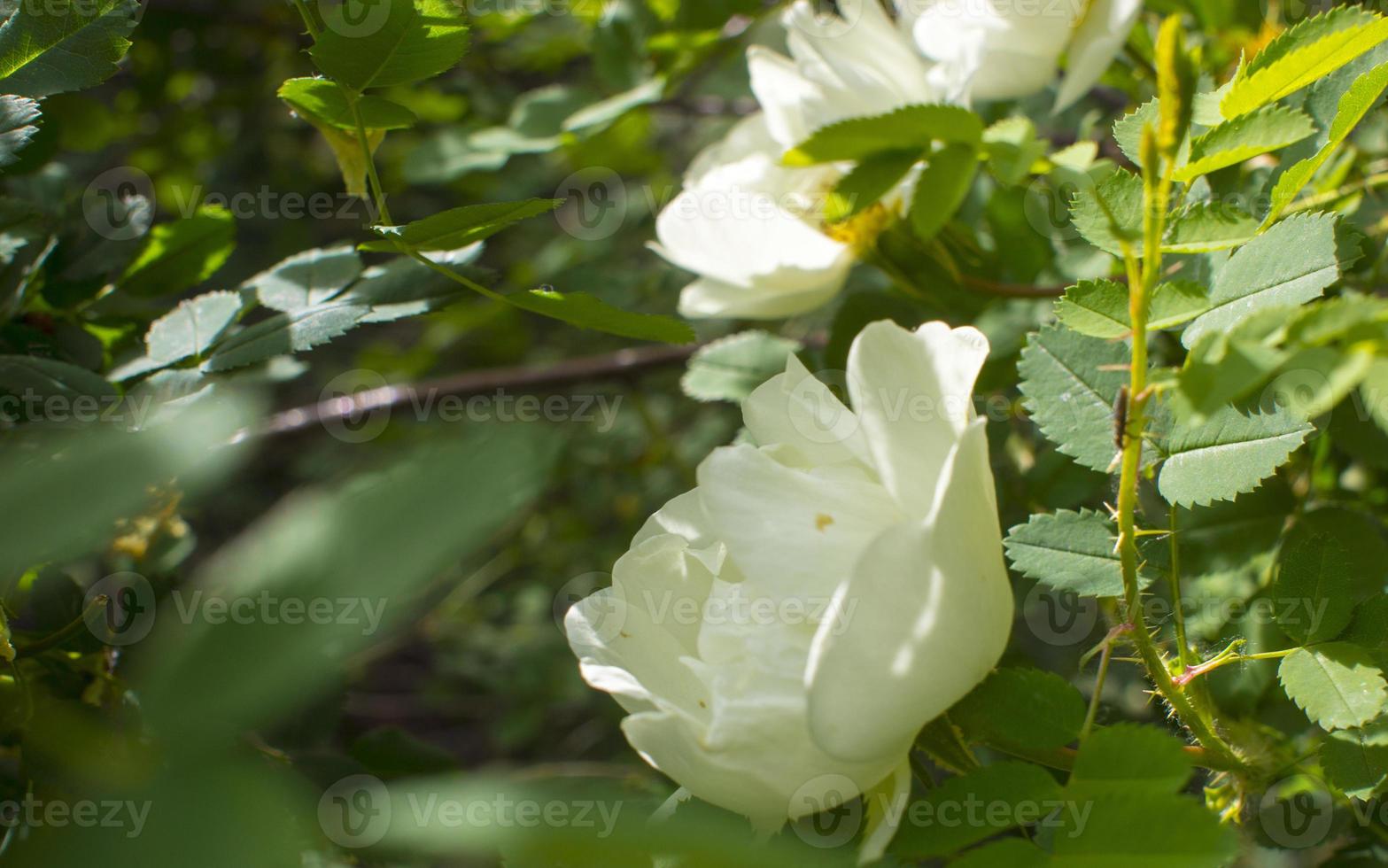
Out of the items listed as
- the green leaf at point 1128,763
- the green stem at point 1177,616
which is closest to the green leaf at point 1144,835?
the green leaf at point 1128,763

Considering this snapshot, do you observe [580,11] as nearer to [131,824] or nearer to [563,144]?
[563,144]

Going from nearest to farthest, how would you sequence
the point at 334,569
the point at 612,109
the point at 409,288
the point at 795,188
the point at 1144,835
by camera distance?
the point at 334,569, the point at 1144,835, the point at 409,288, the point at 795,188, the point at 612,109

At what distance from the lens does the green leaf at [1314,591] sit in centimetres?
55

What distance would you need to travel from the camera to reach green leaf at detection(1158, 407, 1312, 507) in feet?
1.73

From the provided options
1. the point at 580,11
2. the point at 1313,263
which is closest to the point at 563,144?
the point at 580,11

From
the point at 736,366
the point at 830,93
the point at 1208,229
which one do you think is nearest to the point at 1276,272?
the point at 1208,229

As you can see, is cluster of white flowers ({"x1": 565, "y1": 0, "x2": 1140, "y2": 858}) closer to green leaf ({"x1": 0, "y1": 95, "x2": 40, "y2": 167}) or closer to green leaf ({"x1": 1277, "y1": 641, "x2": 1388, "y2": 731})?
green leaf ({"x1": 1277, "y1": 641, "x2": 1388, "y2": 731})

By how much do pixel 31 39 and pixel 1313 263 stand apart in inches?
29.4

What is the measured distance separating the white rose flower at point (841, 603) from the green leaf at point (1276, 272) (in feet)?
0.46

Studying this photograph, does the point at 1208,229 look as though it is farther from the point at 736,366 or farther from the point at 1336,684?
the point at 736,366

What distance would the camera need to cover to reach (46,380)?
0.66 meters

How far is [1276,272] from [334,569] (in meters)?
0.48

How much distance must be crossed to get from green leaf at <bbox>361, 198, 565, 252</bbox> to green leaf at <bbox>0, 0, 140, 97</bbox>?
0.65 ft

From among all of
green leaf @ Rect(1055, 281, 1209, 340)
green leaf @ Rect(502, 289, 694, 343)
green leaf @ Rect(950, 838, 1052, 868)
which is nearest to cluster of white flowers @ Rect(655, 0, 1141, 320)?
green leaf @ Rect(502, 289, 694, 343)
